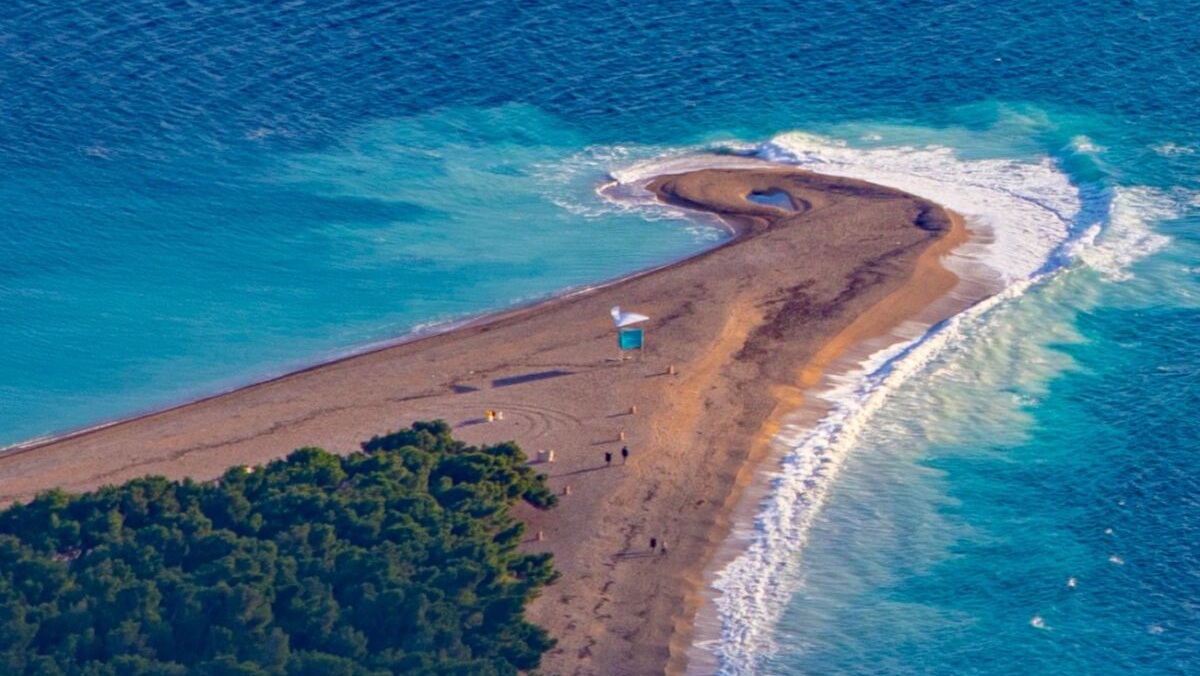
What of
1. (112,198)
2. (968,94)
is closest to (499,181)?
(112,198)

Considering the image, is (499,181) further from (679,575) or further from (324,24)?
(679,575)

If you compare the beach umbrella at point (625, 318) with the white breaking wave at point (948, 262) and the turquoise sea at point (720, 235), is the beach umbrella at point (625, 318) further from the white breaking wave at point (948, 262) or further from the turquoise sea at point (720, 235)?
the white breaking wave at point (948, 262)

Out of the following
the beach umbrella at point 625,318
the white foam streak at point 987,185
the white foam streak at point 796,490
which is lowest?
the white foam streak at point 796,490

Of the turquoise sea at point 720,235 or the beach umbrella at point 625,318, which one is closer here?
the turquoise sea at point 720,235

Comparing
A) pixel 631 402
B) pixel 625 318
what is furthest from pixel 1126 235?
pixel 631 402

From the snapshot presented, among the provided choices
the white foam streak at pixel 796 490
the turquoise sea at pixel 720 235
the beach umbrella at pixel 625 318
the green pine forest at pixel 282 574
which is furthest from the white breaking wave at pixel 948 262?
the beach umbrella at pixel 625 318

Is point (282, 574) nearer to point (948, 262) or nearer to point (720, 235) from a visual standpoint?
point (720, 235)

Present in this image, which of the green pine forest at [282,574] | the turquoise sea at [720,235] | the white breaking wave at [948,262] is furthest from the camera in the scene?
the turquoise sea at [720,235]
